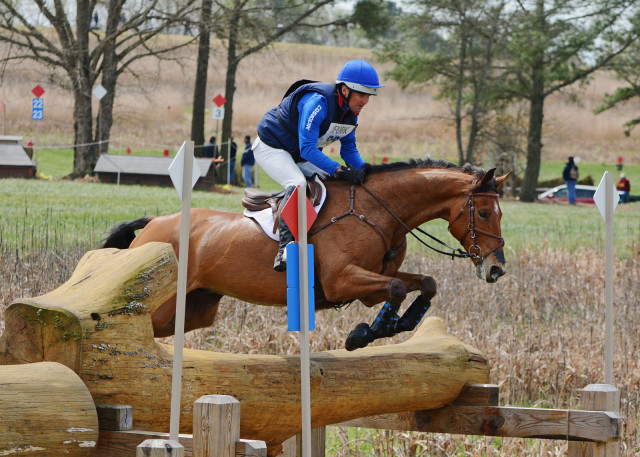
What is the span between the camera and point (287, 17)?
2817 centimetres

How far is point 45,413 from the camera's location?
328 centimetres

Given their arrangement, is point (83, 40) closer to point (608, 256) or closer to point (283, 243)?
point (283, 243)

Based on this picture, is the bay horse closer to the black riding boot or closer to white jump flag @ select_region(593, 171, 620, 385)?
the black riding boot

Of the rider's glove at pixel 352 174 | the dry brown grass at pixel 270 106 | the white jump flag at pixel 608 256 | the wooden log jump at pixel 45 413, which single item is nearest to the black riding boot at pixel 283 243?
the rider's glove at pixel 352 174

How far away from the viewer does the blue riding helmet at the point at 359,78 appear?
5.45m

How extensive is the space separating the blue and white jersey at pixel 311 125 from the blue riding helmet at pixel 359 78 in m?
0.13

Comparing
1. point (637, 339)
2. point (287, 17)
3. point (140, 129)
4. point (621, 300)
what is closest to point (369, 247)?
point (637, 339)

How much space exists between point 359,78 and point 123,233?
201cm

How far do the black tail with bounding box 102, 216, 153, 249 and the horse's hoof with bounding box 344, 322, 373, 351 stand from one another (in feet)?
6.24

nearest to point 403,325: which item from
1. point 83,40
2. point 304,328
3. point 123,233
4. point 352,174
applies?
point 352,174

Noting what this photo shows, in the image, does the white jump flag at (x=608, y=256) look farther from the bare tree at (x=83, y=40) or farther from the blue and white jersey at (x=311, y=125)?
the bare tree at (x=83, y=40)

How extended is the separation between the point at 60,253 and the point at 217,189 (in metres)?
12.3

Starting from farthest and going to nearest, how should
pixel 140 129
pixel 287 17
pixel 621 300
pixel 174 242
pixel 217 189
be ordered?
pixel 140 129
pixel 287 17
pixel 217 189
pixel 621 300
pixel 174 242

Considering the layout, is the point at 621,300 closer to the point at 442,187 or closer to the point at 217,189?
the point at 442,187
